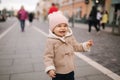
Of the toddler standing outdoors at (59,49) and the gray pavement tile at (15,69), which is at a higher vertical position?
the toddler standing outdoors at (59,49)

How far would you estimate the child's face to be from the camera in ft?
8.75

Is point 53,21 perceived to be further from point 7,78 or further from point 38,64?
point 38,64

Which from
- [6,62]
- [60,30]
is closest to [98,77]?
[60,30]

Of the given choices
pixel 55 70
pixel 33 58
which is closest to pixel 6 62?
pixel 33 58

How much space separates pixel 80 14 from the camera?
35.5 m

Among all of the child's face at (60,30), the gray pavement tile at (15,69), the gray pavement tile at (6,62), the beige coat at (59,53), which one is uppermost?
the child's face at (60,30)

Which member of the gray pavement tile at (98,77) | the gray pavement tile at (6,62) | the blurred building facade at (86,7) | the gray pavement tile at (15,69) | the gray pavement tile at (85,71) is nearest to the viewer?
the gray pavement tile at (98,77)

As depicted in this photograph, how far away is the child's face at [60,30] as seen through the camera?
8.75ft

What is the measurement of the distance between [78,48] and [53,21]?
0.57 meters

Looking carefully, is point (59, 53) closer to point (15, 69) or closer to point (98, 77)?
point (98, 77)

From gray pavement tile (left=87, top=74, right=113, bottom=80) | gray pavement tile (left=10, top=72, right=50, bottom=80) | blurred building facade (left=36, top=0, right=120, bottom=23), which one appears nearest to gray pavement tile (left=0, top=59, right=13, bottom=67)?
gray pavement tile (left=10, top=72, right=50, bottom=80)

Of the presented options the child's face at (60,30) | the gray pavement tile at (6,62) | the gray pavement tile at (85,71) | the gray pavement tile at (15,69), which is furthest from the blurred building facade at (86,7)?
the child's face at (60,30)

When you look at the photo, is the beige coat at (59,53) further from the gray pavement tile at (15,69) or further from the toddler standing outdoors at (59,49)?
the gray pavement tile at (15,69)

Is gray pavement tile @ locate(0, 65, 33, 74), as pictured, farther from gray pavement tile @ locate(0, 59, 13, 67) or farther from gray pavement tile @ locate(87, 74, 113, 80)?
gray pavement tile @ locate(87, 74, 113, 80)
